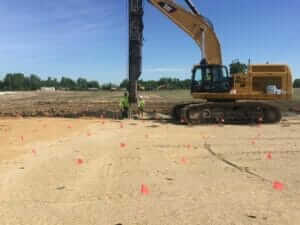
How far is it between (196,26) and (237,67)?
2753 millimetres

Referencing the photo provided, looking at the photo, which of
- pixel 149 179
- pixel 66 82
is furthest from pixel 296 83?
pixel 66 82

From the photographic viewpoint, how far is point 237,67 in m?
14.8

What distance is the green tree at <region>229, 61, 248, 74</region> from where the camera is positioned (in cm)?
1459

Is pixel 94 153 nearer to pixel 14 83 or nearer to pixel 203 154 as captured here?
pixel 203 154

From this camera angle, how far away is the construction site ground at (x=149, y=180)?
417 centimetres

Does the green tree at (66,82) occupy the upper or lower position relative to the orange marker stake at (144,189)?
upper

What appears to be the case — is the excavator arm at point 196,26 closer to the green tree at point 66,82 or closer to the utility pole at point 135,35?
the utility pole at point 135,35

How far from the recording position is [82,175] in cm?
607

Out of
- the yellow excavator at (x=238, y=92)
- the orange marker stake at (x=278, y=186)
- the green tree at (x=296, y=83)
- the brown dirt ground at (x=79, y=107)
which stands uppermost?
the green tree at (x=296, y=83)

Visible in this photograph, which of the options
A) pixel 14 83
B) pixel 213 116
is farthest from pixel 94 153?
pixel 14 83

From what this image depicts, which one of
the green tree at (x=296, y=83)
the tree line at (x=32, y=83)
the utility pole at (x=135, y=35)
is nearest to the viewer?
the utility pole at (x=135, y=35)

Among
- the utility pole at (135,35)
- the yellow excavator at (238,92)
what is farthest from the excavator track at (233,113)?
the utility pole at (135,35)

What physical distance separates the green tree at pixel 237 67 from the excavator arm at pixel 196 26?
70 centimetres

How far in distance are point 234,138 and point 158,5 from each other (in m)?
8.17
